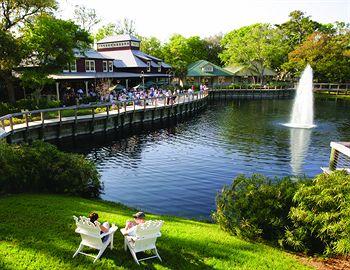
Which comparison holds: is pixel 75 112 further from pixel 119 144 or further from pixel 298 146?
pixel 298 146

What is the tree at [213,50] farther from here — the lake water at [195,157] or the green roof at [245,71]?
the lake water at [195,157]

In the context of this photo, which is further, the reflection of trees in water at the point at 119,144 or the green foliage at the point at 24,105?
the green foliage at the point at 24,105

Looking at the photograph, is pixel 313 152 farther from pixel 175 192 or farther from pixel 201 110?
pixel 201 110

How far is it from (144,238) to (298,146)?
21174mm

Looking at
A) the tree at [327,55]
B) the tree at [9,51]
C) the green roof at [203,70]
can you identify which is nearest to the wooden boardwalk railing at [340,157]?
the tree at [9,51]

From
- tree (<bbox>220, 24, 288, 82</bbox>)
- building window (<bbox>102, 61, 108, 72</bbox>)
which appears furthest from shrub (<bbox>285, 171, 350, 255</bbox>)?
tree (<bbox>220, 24, 288, 82</bbox>)

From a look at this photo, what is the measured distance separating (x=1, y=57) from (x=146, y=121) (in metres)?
15.2

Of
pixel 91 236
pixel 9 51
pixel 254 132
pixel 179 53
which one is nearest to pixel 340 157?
pixel 91 236

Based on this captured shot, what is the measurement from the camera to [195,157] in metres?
23.0

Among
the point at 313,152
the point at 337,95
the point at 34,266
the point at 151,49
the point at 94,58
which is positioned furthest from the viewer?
the point at 151,49

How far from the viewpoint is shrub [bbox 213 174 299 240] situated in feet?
29.6

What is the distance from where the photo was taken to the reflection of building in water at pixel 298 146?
21.1 meters

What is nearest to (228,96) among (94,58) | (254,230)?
(94,58)

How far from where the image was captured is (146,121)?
3650 centimetres
